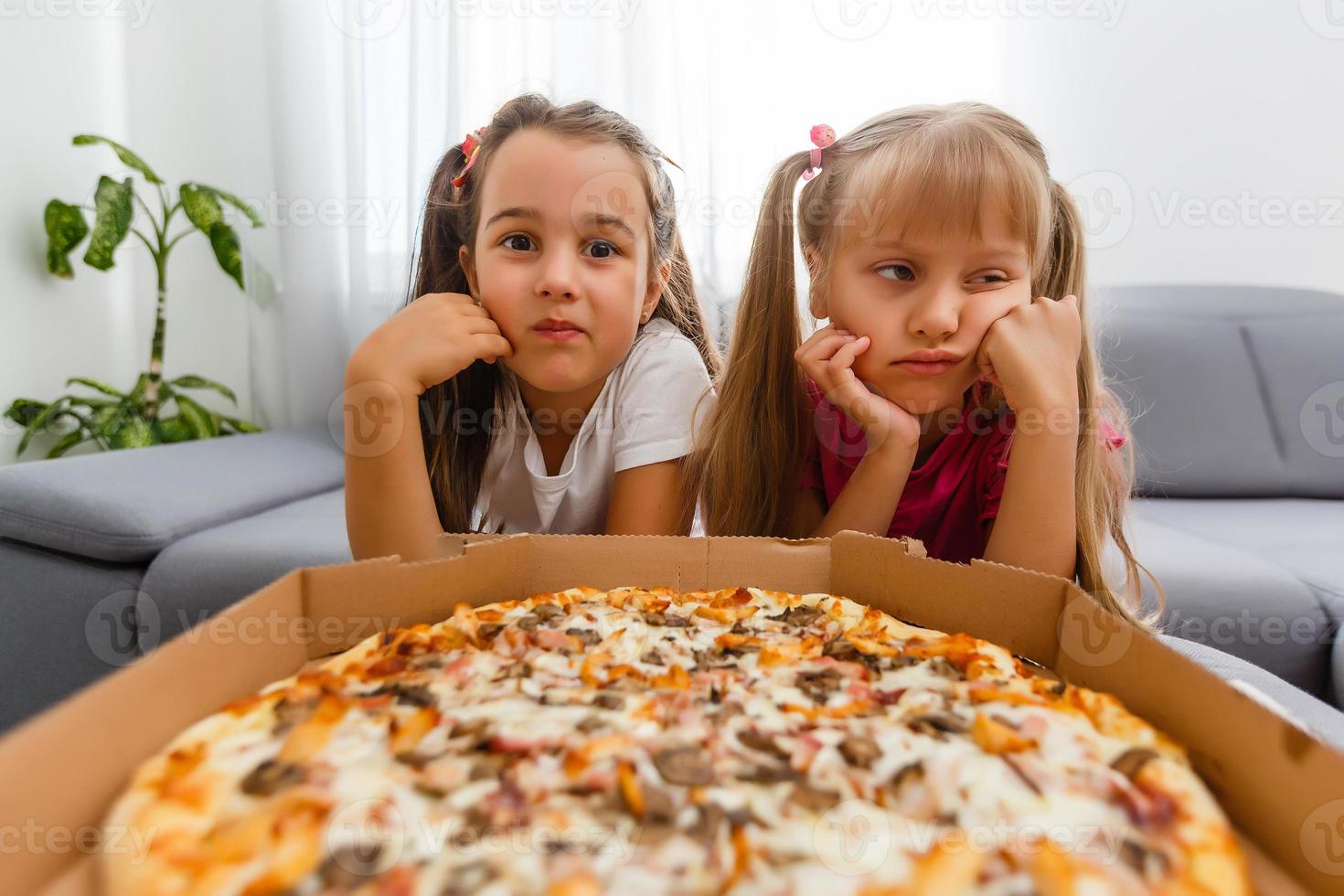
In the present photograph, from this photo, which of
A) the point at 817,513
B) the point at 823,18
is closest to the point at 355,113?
A: the point at 823,18

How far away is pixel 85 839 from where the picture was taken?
0.40 metres

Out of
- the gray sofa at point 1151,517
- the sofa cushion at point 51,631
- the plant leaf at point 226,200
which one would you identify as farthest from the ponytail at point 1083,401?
the plant leaf at point 226,200

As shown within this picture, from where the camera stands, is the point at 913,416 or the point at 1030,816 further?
the point at 913,416

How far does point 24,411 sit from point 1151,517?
2655 millimetres

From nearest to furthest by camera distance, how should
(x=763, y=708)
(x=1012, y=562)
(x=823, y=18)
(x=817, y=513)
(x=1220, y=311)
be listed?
1. (x=763, y=708)
2. (x=1012, y=562)
3. (x=817, y=513)
4. (x=1220, y=311)
5. (x=823, y=18)

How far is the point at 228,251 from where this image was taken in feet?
7.90

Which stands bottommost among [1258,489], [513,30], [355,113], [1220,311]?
[1258,489]

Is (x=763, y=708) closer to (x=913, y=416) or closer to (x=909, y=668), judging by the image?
(x=909, y=668)

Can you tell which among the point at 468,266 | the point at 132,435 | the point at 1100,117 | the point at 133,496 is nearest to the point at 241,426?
the point at 132,435

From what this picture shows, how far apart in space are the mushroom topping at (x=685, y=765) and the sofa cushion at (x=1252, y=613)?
1058mm

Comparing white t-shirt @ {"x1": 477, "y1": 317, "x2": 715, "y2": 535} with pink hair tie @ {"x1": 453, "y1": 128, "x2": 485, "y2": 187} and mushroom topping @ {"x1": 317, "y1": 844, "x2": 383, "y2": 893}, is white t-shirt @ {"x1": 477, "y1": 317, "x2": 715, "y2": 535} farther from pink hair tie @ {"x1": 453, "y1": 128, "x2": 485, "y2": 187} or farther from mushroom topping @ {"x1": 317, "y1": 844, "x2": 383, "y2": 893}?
mushroom topping @ {"x1": 317, "y1": 844, "x2": 383, "y2": 893}

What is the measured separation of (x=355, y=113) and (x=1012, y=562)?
2.24m

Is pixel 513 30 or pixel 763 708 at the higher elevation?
pixel 513 30

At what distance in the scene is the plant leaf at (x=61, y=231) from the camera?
212cm
